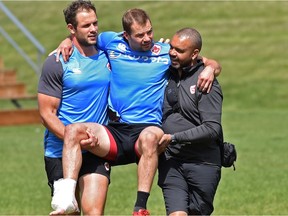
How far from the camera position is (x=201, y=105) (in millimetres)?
A: 8383

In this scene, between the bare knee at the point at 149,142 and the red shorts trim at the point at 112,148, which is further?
the red shorts trim at the point at 112,148

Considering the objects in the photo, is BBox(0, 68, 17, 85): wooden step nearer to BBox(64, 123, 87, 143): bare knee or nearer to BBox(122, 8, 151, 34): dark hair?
BBox(122, 8, 151, 34): dark hair

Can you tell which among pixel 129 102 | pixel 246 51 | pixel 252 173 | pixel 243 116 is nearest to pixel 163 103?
pixel 129 102

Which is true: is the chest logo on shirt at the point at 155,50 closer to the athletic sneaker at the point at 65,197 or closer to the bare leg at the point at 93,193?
the bare leg at the point at 93,193

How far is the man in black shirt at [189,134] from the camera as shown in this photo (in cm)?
835

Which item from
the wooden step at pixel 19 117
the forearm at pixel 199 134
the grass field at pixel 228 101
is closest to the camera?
the forearm at pixel 199 134

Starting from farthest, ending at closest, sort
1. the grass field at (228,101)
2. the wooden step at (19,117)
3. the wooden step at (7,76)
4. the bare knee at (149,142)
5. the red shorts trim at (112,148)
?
the wooden step at (7,76)
the wooden step at (19,117)
the grass field at (228,101)
the red shorts trim at (112,148)
the bare knee at (149,142)

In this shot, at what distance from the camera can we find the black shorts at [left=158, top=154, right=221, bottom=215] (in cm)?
854

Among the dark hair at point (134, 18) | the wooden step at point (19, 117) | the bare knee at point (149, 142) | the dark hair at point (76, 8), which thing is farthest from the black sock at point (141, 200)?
the wooden step at point (19, 117)

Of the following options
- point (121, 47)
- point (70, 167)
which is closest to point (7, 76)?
point (121, 47)

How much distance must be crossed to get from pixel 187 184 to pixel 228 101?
22.7 meters

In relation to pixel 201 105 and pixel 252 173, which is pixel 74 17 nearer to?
pixel 201 105

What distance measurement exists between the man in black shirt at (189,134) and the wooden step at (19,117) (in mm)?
16178

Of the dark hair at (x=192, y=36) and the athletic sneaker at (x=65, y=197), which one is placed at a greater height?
the dark hair at (x=192, y=36)
